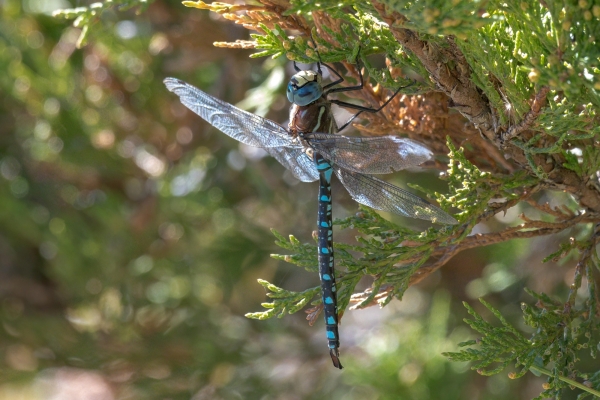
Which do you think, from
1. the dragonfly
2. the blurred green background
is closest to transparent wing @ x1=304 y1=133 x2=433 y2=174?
the dragonfly

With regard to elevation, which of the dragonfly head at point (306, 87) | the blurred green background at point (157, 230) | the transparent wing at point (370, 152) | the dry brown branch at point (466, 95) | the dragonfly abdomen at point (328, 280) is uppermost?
the dry brown branch at point (466, 95)

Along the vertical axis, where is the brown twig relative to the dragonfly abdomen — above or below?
above

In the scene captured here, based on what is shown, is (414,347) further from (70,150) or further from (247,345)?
(70,150)

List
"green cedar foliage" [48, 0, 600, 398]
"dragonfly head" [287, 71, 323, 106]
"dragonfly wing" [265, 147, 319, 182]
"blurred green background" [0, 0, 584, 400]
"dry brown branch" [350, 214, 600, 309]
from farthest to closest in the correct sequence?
1. "blurred green background" [0, 0, 584, 400]
2. "dragonfly wing" [265, 147, 319, 182]
3. "dragonfly head" [287, 71, 323, 106]
4. "dry brown branch" [350, 214, 600, 309]
5. "green cedar foliage" [48, 0, 600, 398]

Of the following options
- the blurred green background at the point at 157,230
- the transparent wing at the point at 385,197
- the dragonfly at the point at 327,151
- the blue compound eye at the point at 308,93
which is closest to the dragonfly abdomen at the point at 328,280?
the dragonfly at the point at 327,151

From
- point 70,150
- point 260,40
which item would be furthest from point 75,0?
point 260,40

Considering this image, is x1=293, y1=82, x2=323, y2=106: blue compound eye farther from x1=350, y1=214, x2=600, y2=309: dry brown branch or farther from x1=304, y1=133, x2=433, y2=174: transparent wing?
x1=350, y1=214, x2=600, y2=309: dry brown branch

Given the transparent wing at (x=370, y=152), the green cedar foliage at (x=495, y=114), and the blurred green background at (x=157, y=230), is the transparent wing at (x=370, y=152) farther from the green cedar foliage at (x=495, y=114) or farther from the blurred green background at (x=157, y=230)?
the blurred green background at (x=157, y=230)
